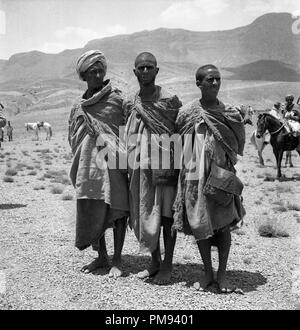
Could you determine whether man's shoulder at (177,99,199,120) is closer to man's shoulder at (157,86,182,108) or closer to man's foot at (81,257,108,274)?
man's shoulder at (157,86,182,108)

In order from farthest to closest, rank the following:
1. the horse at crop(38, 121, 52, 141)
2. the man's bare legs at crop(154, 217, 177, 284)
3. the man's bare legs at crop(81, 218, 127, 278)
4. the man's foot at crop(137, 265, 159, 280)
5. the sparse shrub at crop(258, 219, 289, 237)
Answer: the horse at crop(38, 121, 52, 141)
the sparse shrub at crop(258, 219, 289, 237)
the man's bare legs at crop(81, 218, 127, 278)
the man's foot at crop(137, 265, 159, 280)
the man's bare legs at crop(154, 217, 177, 284)

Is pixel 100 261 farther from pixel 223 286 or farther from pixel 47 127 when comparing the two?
pixel 47 127

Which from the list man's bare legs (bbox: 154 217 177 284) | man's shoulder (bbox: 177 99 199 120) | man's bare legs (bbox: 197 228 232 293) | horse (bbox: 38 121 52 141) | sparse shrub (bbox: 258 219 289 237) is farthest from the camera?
horse (bbox: 38 121 52 141)

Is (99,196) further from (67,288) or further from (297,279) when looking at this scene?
(297,279)

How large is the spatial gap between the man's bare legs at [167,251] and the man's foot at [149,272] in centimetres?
13

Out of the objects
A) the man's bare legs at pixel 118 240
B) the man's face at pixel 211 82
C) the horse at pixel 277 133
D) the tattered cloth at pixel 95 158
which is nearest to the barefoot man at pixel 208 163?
the man's face at pixel 211 82

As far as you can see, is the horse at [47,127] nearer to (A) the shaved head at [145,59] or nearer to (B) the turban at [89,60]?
(B) the turban at [89,60]

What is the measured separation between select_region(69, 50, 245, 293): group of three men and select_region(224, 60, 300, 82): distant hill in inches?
5451

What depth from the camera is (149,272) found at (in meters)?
5.45

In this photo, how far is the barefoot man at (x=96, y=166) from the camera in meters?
5.33

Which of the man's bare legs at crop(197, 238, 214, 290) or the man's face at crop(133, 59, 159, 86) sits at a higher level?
the man's face at crop(133, 59, 159, 86)

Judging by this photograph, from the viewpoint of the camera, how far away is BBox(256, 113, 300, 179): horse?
1435 cm

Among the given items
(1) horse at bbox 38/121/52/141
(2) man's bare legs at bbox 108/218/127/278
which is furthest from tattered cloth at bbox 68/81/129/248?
(1) horse at bbox 38/121/52/141

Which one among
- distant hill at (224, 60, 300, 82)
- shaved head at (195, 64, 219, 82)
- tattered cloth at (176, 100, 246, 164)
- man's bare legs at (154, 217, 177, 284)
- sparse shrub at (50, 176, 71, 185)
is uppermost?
distant hill at (224, 60, 300, 82)
